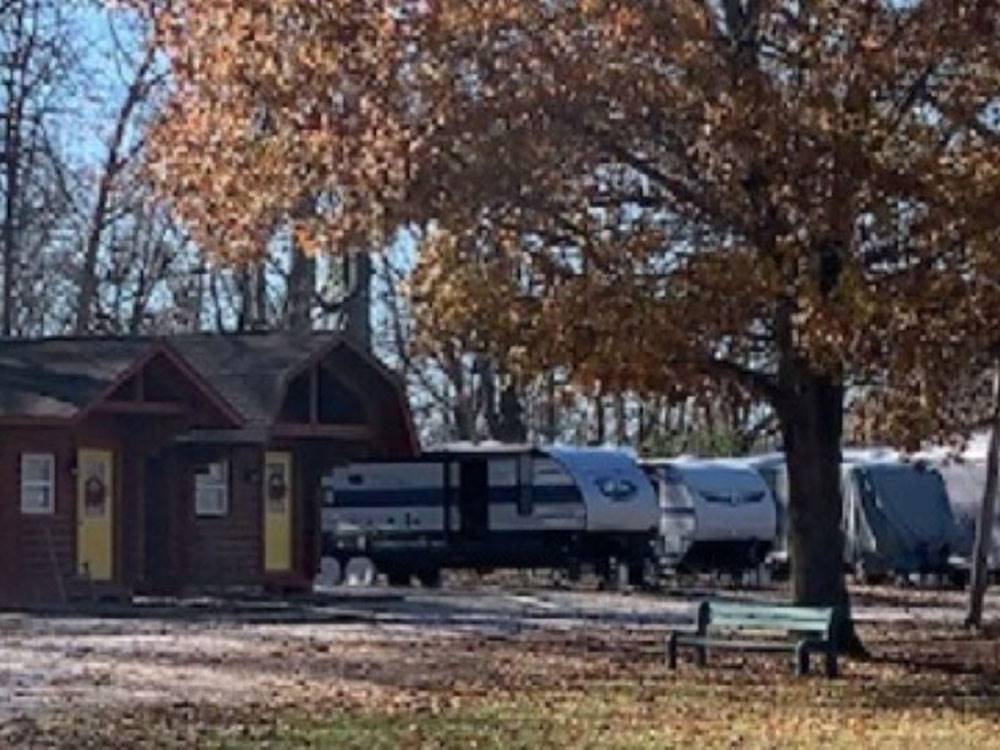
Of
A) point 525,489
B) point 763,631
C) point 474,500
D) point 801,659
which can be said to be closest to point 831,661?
point 801,659

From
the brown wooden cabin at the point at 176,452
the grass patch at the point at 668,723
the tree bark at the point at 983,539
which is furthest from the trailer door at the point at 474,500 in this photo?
the grass patch at the point at 668,723

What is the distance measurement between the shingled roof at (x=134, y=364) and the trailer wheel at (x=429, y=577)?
6453 millimetres

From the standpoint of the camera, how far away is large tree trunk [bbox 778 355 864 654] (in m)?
Answer: 27.0

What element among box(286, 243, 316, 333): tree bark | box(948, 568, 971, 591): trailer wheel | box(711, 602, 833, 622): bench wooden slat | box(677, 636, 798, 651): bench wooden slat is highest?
box(286, 243, 316, 333): tree bark

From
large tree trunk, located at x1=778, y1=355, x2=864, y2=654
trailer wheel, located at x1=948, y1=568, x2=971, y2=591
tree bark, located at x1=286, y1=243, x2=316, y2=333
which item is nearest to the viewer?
large tree trunk, located at x1=778, y1=355, x2=864, y2=654

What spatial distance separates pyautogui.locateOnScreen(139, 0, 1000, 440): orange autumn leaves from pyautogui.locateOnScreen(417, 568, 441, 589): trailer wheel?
72.5 feet

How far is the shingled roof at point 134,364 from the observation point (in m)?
35.7

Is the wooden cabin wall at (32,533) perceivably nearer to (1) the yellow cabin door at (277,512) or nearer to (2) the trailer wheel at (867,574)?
(1) the yellow cabin door at (277,512)

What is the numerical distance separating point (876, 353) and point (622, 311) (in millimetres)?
2415

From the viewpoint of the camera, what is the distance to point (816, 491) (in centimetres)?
2744

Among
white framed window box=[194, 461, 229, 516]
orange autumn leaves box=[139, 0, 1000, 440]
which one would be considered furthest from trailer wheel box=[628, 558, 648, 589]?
orange autumn leaves box=[139, 0, 1000, 440]

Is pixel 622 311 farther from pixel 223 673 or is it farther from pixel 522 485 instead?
Result: pixel 522 485

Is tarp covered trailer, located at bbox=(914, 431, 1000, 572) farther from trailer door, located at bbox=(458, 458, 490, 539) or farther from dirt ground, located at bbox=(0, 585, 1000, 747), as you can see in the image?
dirt ground, located at bbox=(0, 585, 1000, 747)

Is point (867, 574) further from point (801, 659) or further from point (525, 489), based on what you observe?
point (801, 659)
